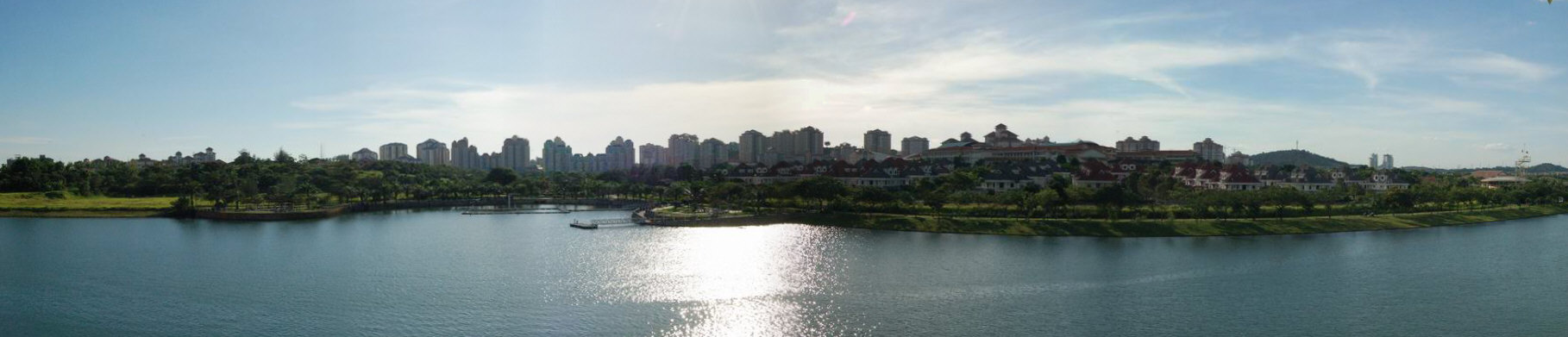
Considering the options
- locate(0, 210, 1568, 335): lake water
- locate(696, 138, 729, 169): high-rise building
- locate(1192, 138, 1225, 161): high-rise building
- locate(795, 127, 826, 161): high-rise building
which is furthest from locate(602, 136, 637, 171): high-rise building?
locate(0, 210, 1568, 335): lake water

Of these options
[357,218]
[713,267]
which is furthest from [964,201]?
[357,218]

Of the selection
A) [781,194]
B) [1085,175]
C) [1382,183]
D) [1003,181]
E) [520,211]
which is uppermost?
[1085,175]

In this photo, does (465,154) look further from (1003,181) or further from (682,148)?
(1003,181)

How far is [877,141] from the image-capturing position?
455 feet

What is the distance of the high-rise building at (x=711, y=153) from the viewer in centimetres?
14488

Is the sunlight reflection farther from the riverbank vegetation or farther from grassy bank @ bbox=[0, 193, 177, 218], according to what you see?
grassy bank @ bbox=[0, 193, 177, 218]

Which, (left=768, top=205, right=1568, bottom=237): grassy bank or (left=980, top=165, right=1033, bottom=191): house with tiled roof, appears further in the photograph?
(left=980, top=165, right=1033, bottom=191): house with tiled roof

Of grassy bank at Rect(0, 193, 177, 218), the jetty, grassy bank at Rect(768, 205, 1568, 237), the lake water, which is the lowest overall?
the lake water

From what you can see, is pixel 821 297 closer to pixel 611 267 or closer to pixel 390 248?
pixel 611 267

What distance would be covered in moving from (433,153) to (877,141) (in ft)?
293

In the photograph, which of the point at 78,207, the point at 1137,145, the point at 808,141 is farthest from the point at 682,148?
the point at 78,207

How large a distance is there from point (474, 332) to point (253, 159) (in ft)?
314

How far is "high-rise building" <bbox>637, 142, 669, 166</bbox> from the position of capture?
517 feet

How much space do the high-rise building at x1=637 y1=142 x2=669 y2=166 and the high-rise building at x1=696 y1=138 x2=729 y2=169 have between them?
11.8 metres
